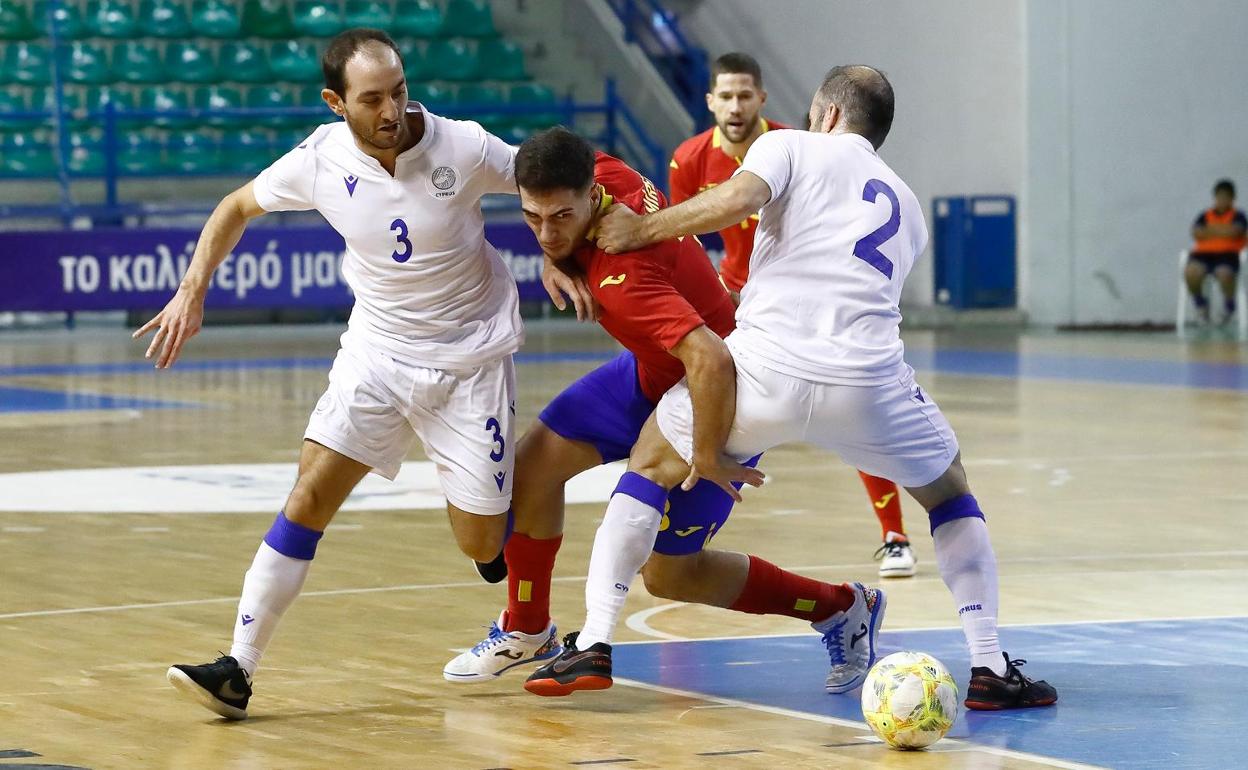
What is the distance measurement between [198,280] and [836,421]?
184 cm

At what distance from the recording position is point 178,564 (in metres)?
8.30

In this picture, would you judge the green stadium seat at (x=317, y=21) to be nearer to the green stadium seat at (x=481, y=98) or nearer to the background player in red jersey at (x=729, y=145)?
the green stadium seat at (x=481, y=98)

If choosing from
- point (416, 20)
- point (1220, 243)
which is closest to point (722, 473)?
point (1220, 243)

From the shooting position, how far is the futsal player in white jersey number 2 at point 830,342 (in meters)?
5.31

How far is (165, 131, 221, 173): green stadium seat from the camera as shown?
928 inches

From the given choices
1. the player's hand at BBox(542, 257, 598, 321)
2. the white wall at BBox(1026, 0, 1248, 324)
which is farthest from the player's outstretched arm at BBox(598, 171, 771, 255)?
the white wall at BBox(1026, 0, 1248, 324)

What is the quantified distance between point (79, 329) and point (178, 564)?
17.6m

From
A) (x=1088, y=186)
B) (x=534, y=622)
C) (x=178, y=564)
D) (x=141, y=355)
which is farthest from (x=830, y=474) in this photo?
(x=1088, y=186)

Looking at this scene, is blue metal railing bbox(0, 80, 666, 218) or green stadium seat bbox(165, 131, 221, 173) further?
green stadium seat bbox(165, 131, 221, 173)

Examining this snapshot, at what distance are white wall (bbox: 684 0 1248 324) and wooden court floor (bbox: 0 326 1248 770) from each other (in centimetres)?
780

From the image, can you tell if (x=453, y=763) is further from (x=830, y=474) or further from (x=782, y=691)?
(x=830, y=474)

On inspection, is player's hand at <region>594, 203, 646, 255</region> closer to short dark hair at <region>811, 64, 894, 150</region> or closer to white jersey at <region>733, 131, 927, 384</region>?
white jersey at <region>733, 131, 927, 384</region>

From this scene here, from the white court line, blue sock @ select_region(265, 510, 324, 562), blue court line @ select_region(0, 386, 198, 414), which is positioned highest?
blue sock @ select_region(265, 510, 324, 562)

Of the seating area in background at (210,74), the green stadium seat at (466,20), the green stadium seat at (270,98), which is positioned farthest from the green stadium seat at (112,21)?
the green stadium seat at (466,20)
